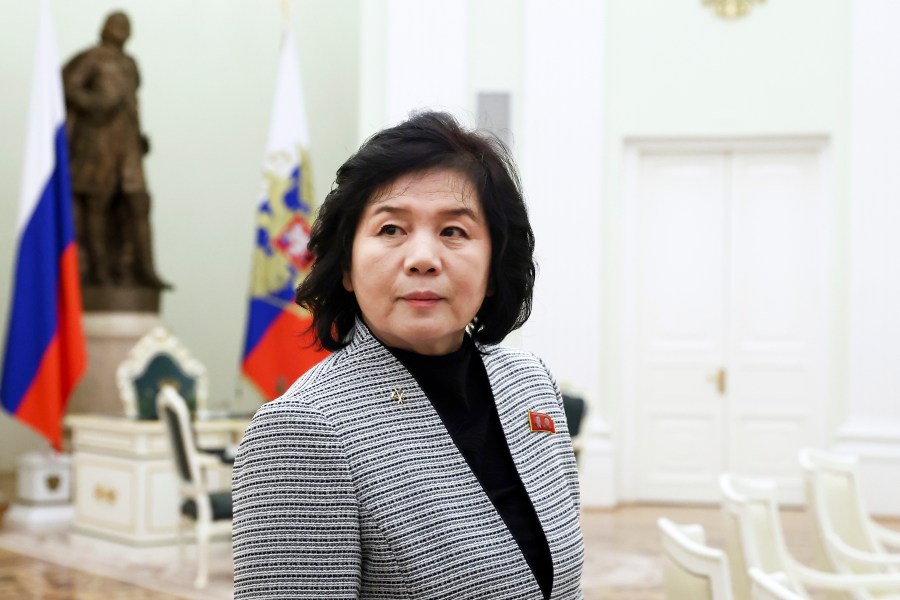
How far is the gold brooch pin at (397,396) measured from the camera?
141 centimetres

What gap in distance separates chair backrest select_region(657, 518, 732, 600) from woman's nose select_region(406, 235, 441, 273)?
1238 millimetres

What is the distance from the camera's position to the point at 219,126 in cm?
1233

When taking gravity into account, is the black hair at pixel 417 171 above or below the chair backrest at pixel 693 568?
above

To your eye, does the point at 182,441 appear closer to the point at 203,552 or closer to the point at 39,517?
the point at 203,552

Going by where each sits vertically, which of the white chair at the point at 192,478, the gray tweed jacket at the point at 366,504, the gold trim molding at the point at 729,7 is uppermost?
the gold trim molding at the point at 729,7

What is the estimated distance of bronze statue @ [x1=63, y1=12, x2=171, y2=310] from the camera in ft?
32.2

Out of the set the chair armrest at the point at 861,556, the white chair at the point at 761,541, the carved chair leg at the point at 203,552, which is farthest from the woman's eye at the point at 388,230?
the carved chair leg at the point at 203,552

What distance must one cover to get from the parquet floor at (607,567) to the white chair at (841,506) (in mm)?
851

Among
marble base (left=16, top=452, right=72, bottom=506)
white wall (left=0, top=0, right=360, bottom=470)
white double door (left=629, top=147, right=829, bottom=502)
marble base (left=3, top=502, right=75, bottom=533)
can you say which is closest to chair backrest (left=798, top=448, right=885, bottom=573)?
white double door (left=629, top=147, right=829, bottom=502)

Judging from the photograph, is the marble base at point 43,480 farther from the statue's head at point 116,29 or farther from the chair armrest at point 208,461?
the statue's head at point 116,29

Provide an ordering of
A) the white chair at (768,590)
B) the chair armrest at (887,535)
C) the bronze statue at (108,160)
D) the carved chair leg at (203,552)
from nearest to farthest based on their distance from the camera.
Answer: the white chair at (768,590) → the chair armrest at (887,535) → the carved chair leg at (203,552) → the bronze statue at (108,160)

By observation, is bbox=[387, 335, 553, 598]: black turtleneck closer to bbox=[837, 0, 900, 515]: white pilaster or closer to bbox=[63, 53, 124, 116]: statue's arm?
bbox=[837, 0, 900, 515]: white pilaster

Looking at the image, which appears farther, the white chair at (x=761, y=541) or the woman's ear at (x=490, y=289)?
the white chair at (x=761, y=541)

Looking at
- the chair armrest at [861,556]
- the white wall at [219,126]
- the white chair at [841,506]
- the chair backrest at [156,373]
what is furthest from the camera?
the white wall at [219,126]
